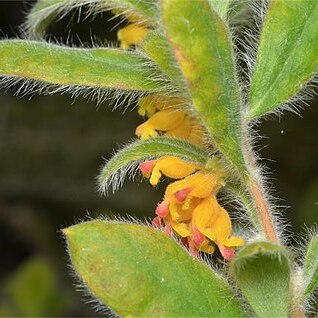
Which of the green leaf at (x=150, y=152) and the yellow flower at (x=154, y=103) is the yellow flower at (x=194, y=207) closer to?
the green leaf at (x=150, y=152)

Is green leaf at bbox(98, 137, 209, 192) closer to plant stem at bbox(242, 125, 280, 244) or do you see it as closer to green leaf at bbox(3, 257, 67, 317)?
plant stem at bbox(242, 125, 280, 244)

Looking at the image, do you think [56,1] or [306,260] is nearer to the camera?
[306,260]

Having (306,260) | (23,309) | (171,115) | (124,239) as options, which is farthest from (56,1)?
(23,309)

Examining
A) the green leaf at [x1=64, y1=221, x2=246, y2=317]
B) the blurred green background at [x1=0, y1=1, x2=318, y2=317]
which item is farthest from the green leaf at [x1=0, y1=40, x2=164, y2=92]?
the blurred green background at [x1=0, y1=1, x2=318, y2=317]

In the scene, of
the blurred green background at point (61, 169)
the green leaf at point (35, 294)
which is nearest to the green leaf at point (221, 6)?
the green leaf at point (35, 294)

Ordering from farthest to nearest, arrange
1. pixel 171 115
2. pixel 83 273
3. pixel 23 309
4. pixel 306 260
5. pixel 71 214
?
pixel 71 214
pixel 23 309
pixel 171 115
pixel 306 260
pixel 83 273

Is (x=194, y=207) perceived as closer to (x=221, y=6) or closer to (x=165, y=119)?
(x=165, y=119)

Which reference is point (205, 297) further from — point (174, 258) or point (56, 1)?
point (56, 1)
